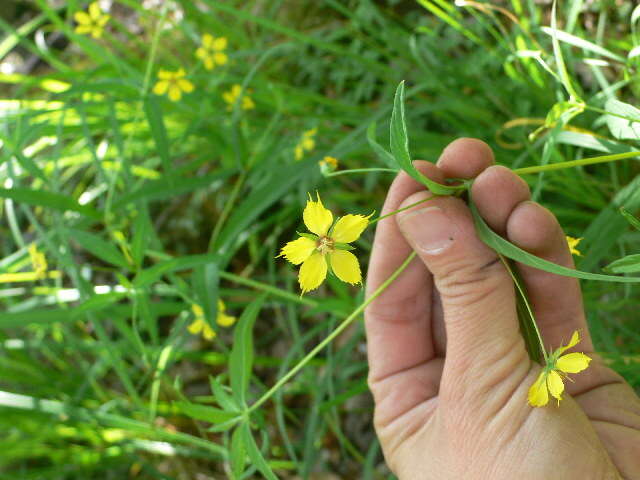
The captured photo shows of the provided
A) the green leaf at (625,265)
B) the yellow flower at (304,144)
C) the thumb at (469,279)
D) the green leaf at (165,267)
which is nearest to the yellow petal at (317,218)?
the thumb at (469,279)

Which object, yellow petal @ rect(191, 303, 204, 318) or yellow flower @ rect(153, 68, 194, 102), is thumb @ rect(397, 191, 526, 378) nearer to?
yellow petal @ rect(191, 303, 204, 318)

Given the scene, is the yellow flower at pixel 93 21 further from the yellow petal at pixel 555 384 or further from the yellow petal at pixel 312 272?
the yellow petal at pixel 555 384

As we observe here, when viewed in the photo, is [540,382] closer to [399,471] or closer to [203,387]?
[399,471]

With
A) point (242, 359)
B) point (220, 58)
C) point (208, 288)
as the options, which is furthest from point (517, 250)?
point (220, 58)

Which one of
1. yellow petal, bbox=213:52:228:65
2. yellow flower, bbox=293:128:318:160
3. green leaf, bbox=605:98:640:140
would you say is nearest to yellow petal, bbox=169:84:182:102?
yellow petal, bbox=213:52:228:65

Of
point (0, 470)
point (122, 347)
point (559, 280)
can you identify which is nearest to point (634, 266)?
point (559, 280)

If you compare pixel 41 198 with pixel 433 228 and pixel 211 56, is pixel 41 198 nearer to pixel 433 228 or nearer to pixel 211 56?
pixel 211 56
